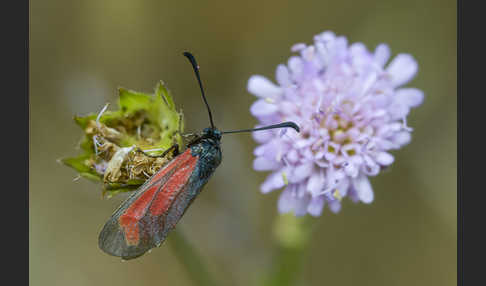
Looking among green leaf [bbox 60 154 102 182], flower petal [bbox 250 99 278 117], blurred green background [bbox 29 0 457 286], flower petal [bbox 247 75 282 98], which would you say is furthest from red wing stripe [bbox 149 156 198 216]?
blurred green background [bbox 29 0 457 286]

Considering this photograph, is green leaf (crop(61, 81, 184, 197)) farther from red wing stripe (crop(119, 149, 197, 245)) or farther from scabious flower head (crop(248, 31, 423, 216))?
scabious flower head (crop(248, 31, 423, 216))

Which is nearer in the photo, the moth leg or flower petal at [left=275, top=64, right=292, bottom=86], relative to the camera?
the moth leg

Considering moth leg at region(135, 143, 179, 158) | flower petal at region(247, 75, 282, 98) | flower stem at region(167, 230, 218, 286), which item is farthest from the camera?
flower stem at region(167, 230, 218, 286)

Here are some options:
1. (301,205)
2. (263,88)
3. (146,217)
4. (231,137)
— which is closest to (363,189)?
(301,205)

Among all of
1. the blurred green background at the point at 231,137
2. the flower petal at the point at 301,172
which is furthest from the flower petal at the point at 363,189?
the blurred green background at the point at 231,137

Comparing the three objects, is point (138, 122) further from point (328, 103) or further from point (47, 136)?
point (47, 136)

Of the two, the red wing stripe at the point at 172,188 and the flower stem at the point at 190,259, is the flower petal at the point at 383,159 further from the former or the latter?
the flower stem at the point at 190,259

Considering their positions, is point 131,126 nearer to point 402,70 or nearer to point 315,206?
point 315,206
